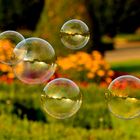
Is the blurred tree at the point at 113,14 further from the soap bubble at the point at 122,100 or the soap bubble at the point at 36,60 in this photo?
the soap bubble at the point at 122,100

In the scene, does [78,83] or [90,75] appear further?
[90,75]

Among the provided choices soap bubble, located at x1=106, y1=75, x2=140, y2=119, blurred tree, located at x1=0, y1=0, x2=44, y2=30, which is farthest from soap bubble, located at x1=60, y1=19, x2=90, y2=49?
blurred tree, located at x1=0, y1=0, x2=44, y2=30

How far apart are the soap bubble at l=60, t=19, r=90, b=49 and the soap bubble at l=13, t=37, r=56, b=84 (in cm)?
55

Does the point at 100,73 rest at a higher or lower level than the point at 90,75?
higher

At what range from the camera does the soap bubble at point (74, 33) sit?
272 inches

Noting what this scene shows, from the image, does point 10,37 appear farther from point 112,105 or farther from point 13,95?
point 13,95

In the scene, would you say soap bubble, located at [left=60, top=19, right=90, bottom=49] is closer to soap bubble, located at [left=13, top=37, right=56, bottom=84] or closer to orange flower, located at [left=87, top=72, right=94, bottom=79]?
soap bubble, located at [left=13, top=37, right=56, bottom=84]

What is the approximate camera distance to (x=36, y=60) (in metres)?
6.34

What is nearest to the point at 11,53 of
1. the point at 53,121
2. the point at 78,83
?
the point at 53,121

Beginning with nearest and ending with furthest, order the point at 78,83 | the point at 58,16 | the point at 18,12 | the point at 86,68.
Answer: the point at 78,83, the point at 86,68, the point at 58,16, the point at 18,12

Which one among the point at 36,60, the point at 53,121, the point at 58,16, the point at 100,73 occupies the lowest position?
the point at 100,73

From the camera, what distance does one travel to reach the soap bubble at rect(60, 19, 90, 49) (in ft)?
22.7

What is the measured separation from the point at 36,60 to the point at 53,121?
9.70 ft

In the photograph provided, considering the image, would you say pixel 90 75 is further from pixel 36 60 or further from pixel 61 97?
pixel 61 97
